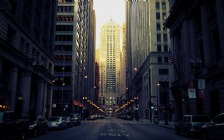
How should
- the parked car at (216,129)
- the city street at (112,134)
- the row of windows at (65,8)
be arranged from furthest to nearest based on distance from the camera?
the row of windows at (65,8)
the city street at (112,134)
the parked car at (216,129)

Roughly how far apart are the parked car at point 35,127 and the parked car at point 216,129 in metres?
13.7

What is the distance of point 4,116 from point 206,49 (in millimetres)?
28929

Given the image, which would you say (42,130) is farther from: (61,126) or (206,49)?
(206,49)

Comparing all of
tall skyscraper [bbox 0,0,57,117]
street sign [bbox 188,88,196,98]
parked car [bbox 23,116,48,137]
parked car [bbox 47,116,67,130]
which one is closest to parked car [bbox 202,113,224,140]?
street sign [bbox 188,88,196,98]

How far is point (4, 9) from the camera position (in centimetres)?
3173

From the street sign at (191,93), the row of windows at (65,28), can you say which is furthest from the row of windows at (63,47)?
the street sign at (191,93)

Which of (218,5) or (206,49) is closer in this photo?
(218,5)

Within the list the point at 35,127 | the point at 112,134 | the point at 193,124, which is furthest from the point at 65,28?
the point at 193,124

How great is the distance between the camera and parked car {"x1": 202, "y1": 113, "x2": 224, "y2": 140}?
14.1 meters

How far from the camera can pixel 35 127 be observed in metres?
22.2

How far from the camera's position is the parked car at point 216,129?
46.1 feet

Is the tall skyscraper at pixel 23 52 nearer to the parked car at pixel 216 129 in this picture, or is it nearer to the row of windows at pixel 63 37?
the parked car at pixel 216 129

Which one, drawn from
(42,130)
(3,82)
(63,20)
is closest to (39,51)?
(3,82)

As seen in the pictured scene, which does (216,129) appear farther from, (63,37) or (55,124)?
(63,37)
